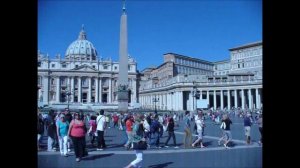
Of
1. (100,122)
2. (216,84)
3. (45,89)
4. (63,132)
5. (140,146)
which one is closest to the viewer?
(140,146)

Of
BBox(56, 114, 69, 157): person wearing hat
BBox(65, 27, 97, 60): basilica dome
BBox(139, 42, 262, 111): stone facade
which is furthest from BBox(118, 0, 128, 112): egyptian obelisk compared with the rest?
BBox(65, 27, 97, 60): basilica dome

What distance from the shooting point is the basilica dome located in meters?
106

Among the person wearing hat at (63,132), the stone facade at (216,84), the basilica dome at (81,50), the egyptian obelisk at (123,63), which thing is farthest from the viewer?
the basilica dome at (81,50)

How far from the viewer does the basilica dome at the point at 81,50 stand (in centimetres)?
10575

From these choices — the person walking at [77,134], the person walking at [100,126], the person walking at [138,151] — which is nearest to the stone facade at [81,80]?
the person walking at [100,126]

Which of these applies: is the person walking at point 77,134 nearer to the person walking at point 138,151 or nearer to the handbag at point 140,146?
the person walking at point 138,151

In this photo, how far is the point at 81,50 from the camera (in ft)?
352

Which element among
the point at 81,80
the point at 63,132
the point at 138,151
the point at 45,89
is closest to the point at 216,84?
the point at 81,80

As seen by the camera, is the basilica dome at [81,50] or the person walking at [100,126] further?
the basilica dome at [81,50]

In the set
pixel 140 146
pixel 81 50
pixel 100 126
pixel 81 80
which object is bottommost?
pixel 140 146

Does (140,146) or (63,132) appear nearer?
(140,146)

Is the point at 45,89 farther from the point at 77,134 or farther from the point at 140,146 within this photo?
the point at 140,146

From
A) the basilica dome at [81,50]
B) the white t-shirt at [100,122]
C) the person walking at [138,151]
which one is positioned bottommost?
the person walking at [138,151]
